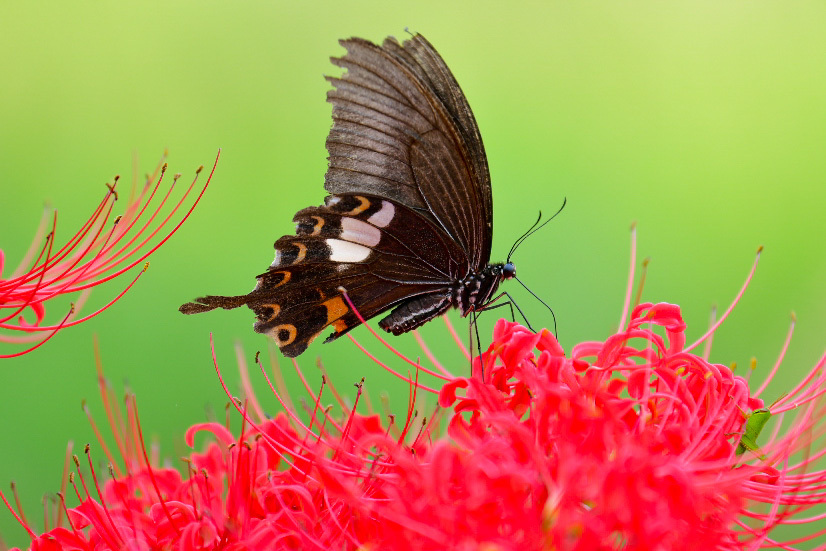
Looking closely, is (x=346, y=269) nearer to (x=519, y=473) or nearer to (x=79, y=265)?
(x=79, y=265)

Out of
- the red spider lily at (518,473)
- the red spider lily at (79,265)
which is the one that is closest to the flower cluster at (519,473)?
the red spider lily at (518,473)

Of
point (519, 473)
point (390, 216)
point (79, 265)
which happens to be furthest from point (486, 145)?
point (519, 473)

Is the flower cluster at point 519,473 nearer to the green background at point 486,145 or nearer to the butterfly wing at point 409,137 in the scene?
the butterfly wing at point 409,137

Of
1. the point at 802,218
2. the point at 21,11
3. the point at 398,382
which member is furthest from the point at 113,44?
the point at 802,218

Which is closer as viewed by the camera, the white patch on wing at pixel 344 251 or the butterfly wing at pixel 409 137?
the butterfly wing at pixel 409 137

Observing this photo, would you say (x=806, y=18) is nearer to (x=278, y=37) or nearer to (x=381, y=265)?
(x=278, y=37)

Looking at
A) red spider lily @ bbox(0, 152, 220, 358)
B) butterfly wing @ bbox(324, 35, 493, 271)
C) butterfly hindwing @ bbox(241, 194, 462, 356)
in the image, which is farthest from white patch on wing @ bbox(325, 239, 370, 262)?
red spider lily @ bbox(0, 152, 220, 358)
